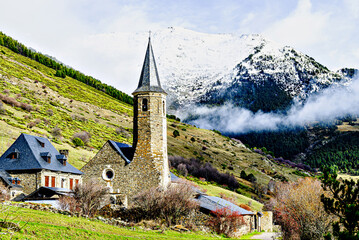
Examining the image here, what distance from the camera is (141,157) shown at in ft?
130

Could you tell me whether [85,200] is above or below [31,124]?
below

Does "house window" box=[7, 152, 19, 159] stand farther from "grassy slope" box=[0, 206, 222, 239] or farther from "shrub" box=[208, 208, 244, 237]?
"shrub" box=[208, 208, 244, 237]

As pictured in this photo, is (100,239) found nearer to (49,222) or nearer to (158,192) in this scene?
(49,222)

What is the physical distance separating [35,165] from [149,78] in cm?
1553

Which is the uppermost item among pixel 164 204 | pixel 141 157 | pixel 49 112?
pixel 49 112

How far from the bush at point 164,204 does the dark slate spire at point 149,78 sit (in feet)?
37.3

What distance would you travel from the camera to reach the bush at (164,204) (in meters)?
34.6

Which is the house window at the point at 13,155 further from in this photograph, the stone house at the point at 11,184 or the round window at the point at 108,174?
the round window at the point at 108,174

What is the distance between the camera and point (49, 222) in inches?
801

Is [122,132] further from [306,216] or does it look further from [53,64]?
[306,216]

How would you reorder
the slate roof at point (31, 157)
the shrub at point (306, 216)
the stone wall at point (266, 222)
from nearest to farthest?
the shrub at point (306, 216), the slate roof at point (31, 157), the stone wall at point (266, 222)

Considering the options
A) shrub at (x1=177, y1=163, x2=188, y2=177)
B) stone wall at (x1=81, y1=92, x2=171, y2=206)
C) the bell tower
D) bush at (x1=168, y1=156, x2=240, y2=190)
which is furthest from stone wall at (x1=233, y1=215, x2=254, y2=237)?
bush at (x1=168, y1=156, x2=240, y2=190)

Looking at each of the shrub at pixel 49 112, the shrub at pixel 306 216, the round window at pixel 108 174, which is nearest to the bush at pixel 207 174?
the shrub at pixel 49 112

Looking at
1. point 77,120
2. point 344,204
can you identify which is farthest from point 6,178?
point 77,120
